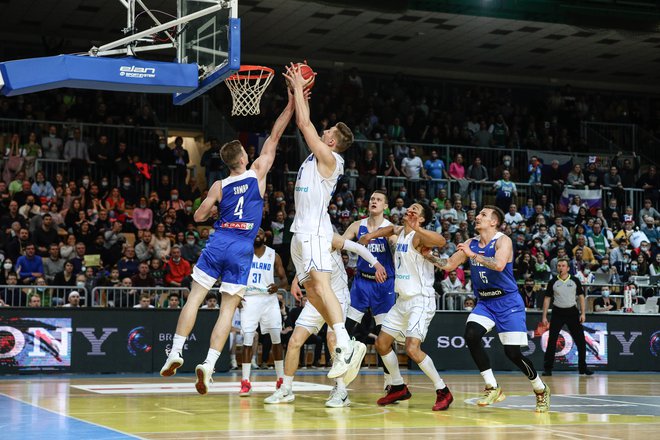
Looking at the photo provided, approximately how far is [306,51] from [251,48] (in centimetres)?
203

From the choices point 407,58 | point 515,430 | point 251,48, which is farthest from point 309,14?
point 515,430

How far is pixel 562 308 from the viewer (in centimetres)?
1995

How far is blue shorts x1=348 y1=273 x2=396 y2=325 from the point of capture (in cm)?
1294

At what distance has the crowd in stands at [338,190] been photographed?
21.0 m

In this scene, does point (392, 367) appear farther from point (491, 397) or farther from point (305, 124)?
point (305, 124)

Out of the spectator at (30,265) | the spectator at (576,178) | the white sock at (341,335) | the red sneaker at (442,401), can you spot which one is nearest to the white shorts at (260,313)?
the red sneaker at (442,401)

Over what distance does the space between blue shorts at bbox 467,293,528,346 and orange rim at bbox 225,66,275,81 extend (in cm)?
429

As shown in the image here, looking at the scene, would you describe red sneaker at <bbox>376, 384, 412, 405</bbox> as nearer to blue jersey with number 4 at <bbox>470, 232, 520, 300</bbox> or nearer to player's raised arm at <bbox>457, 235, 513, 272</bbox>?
Result: blue jersey with number 4 at <bbox>470, 232, 520, 300</bbox>

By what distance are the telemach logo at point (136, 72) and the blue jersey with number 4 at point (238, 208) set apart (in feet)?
5.40

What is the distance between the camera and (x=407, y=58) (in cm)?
3494

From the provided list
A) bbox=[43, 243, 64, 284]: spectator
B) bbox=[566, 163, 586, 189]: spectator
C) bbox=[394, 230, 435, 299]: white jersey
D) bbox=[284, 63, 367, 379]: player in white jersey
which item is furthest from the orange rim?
bbox=[566, 163, 586, 189]: spectator

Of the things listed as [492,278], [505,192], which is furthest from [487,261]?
[505,192]

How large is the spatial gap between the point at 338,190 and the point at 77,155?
7144 millimetres

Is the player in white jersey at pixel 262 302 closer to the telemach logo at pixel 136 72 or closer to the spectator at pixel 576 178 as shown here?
the telemach logo at pixel 136 72
